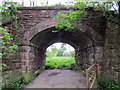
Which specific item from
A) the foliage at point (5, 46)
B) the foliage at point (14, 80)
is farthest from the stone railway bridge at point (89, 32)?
the foliage at point (5, 46)

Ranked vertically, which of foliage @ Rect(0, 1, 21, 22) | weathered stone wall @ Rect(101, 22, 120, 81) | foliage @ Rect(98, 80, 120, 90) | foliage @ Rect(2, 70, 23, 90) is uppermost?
foliage @ Rect(0, 1, 21, 22)

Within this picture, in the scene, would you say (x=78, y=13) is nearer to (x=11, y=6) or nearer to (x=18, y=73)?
(x=11, y=6)

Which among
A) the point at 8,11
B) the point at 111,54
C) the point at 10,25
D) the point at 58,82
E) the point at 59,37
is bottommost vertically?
the point at 58,82

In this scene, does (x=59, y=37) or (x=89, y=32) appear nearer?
(x=89, y=32)

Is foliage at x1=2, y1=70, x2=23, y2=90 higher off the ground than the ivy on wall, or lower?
lower

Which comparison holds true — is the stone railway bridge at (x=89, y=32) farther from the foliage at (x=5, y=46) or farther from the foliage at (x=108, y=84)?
the foliage at (x=5, y=46)

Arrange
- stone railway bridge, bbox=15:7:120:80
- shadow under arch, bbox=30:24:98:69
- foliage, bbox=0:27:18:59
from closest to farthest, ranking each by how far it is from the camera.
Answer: foliage, bbox=0:27:18:59
stone railway bridge, bbox=15:7:120:80
shadow under arch, bbox=30:24:98:69

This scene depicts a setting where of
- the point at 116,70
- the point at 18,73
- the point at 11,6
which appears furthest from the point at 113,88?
the point at 11,6

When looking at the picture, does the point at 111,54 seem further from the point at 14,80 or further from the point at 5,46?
the point at 5,46

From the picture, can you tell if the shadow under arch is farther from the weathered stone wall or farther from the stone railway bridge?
the weathered stone wall

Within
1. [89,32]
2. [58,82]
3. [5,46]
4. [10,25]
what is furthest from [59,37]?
[5,46]

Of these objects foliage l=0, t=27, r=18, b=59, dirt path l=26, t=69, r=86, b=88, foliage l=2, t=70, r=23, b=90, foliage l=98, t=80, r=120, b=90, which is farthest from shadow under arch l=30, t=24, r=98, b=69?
foliage l=98, t=80, r=120, b=90

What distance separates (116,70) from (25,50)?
14.9ft

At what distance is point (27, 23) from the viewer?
6.05 meters
